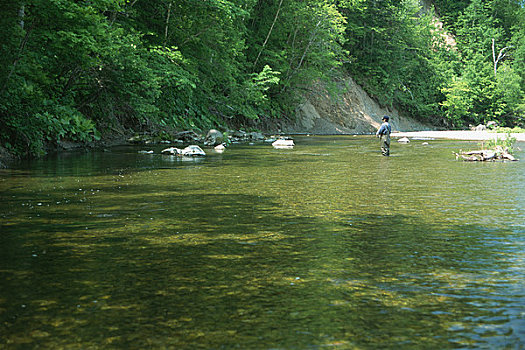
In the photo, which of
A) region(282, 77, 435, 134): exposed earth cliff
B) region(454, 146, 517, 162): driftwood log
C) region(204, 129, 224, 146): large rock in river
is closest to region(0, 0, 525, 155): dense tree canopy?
region(282, 77, 435, 134): exposed earth cliff

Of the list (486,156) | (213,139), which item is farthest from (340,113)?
(486,156)

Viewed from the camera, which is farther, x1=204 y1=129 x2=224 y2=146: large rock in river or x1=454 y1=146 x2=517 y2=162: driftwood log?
x1=204 y1=129 x2=224 y2=146: large rock in river

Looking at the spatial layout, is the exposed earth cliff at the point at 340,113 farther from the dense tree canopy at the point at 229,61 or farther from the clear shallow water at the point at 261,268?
the clear shallow water at the point at 261,268

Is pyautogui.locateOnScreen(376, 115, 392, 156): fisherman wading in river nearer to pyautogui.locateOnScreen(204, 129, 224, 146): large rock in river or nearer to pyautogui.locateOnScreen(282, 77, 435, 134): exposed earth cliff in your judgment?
pyautogui.locateOnScreen(204, 129, 224, 146): large rock in river

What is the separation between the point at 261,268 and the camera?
4.57 metres

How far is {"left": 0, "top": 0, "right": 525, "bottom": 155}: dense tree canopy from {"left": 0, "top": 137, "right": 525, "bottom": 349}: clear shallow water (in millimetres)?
6748

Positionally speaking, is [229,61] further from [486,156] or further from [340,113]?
[486,156]

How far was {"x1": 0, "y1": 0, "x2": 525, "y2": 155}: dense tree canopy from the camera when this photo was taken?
1511 cm

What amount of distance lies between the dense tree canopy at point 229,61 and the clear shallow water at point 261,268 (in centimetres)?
675

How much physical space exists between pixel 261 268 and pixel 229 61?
30391 mm

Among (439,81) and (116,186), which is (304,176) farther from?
(439,81)

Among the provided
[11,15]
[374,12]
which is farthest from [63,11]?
[374,12]

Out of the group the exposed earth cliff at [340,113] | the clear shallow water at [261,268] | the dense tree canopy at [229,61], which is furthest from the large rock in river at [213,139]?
the exposed earth cliff at [340,113]

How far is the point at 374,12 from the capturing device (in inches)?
2199
